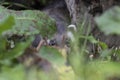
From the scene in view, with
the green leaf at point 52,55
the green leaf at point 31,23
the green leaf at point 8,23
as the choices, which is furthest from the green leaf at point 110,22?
the green leaf at point 31,23

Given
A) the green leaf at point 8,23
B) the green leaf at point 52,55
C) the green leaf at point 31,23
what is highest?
the green leaf at point 8,23

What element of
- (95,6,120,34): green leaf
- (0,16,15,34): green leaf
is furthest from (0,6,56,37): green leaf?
(95,6,120,34): green leaf

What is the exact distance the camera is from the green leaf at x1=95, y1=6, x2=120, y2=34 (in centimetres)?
99

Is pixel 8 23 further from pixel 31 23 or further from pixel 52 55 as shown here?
pixel 31 23

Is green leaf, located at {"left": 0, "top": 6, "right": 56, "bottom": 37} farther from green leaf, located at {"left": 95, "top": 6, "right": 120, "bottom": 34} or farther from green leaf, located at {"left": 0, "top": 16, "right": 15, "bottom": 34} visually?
green leaf, located at {"left": 95, "top": 6, "right": 120, "bottom": 34}

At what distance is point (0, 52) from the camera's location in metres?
1.18

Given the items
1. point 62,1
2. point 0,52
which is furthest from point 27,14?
point 62,1

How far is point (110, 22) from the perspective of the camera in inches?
39.8

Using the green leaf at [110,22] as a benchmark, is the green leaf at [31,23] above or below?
below

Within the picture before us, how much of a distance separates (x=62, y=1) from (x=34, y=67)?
291 cm

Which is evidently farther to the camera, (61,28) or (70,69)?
(61,28)

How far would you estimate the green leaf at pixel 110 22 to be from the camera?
99 cm

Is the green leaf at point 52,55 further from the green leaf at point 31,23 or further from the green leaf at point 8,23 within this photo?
the green leaf at point 31,23

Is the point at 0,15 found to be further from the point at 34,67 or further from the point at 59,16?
the point at 59,16
